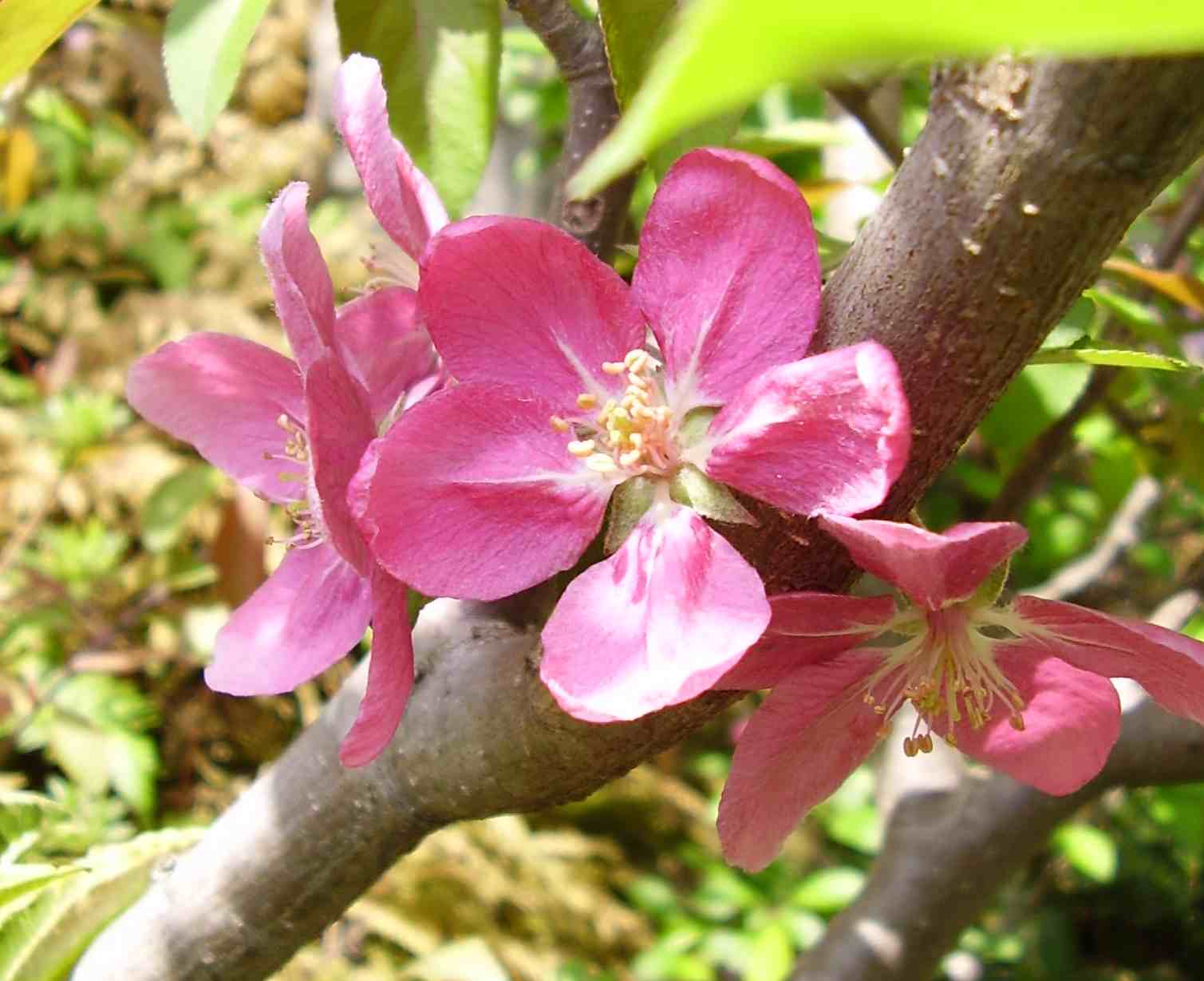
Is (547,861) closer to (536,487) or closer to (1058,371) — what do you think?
(1058,371)

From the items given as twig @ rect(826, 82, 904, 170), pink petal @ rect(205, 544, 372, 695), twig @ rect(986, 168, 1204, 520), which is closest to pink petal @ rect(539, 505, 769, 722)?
pink petal @ rect(205, 544, 372, 695)

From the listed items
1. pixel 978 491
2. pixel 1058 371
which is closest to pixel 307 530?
pixel 1058 371

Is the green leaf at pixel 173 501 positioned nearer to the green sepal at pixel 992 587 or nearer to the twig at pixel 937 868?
the twig at pixel 937 868

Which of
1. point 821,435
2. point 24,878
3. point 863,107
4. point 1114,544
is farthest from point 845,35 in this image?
point 1114,544

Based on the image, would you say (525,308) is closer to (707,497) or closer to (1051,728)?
(707,497)

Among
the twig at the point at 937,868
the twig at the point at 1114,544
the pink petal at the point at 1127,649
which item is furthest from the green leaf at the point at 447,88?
the twig at the point at 1114,544

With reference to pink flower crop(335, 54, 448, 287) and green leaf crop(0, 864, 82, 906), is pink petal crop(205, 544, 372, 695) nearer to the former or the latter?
pink flower crop(335, 54, 448, 287)
